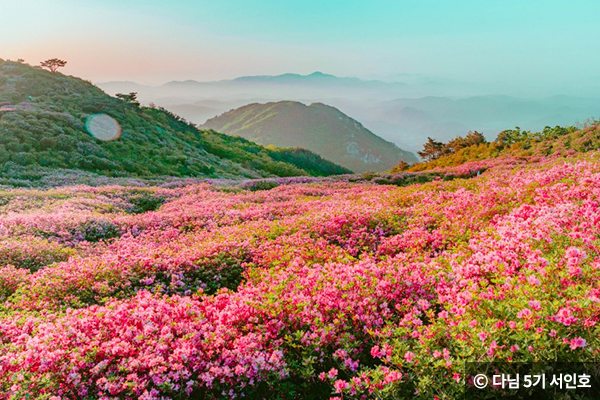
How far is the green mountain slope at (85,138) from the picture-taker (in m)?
31.0

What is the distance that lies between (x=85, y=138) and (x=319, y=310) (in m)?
39.2

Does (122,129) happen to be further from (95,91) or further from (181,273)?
(181,273)

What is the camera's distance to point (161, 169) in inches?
1492

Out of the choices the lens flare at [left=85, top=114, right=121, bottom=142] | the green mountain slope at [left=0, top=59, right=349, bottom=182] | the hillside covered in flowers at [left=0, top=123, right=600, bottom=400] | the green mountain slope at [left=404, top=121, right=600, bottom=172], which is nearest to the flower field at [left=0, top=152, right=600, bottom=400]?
the hillside covered in flowers at [left=0, top=123, right=600, bottom=400]

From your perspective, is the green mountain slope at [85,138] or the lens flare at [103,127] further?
the lens flare at [103,127]

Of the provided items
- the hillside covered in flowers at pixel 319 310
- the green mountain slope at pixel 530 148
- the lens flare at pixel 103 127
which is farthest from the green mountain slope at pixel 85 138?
the green mountain slope at pixel 530 148

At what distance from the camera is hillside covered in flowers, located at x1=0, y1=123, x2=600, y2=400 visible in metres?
4.00

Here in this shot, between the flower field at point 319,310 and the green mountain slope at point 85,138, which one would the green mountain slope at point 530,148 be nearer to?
the flower field at point 319,310

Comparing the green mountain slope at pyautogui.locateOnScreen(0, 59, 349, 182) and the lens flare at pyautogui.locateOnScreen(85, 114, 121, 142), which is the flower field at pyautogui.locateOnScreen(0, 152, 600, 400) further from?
the lens flare at pyautogui.locateOnScreen(85, 114, 121, 142)

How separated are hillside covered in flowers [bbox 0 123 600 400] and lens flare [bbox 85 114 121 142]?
3360 cm

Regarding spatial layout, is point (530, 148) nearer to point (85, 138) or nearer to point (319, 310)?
point (319, 310)

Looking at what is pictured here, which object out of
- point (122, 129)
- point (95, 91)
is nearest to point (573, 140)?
point (122, 129)

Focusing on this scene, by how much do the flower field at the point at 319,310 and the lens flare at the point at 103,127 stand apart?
33.6 metres

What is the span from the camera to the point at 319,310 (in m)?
5.41
